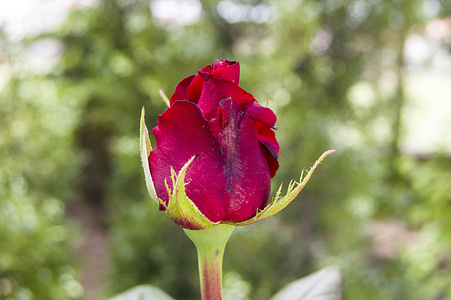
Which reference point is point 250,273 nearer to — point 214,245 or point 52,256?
point 52,256

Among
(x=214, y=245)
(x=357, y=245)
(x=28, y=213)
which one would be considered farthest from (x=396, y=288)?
(x=214, y=245)

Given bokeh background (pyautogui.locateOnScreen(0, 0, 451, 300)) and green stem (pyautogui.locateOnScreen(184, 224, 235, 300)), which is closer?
green stem (pyautogui.locateOnScreen(184, 224, 235, 300))

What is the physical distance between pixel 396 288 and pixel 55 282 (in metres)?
1.20

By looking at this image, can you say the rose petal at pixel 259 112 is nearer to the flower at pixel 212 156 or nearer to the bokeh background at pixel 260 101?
the flower at pixel 212 156

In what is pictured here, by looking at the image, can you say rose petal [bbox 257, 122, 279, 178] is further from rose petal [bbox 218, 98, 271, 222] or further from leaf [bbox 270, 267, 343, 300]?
leaf [bbox 270, 267, 343, 300]

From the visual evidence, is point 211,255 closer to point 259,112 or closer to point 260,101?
point 259,112

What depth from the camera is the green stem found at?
28 cm

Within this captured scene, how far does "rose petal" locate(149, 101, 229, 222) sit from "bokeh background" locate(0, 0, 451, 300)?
2.93ft

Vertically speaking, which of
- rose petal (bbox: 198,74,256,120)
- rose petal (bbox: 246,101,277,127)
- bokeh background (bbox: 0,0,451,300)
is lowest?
bokeh background (bbox: 0,0,451,300)

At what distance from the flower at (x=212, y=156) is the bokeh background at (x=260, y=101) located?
891 mm

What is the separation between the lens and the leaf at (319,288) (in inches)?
15.8

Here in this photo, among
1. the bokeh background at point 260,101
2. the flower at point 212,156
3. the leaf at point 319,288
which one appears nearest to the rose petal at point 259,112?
the flower at point 212,156

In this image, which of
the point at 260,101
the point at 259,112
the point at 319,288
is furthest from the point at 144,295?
the point at 260,101

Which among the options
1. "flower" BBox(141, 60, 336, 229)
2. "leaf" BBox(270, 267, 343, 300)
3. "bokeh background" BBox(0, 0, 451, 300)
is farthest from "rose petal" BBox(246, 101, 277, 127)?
"bokeh background" BBox(0, 0, 451, 300)
